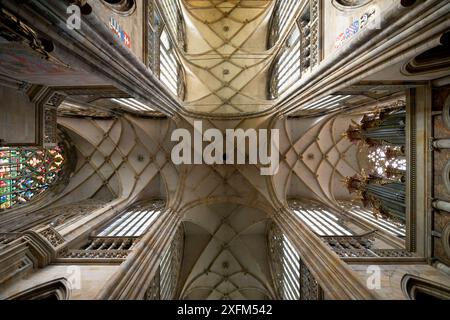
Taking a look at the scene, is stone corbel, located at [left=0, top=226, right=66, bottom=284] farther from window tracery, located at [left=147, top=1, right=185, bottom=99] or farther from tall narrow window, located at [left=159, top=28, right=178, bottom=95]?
tall narrow window, located at [left=159, top=28, right=178, bottom=95]

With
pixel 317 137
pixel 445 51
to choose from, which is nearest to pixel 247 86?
pixel 317 137

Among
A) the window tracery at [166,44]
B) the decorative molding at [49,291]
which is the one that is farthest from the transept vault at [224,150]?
the window tracery at [166,44]

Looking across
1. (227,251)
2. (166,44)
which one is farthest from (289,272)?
(166,44)

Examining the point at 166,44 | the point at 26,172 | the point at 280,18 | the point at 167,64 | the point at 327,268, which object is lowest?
the point at 327,268

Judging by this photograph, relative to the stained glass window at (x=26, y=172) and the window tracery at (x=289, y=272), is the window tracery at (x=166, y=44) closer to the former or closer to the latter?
the stained glass window at (x=26, y=172)

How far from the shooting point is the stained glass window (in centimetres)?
995

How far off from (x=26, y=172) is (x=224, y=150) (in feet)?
35.8

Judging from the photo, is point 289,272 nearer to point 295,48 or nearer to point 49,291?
point 49,291

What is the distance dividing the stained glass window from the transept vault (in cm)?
8

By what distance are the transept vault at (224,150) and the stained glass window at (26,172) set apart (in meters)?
0.08

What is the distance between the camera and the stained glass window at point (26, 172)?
32.7ft

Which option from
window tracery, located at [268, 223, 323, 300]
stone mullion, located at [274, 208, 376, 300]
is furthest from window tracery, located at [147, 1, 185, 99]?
window tracery, located at [268, 223, 323, 300]

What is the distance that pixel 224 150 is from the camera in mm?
14195

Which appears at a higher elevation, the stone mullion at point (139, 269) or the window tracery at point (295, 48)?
the window tracery at point (295, 48)
